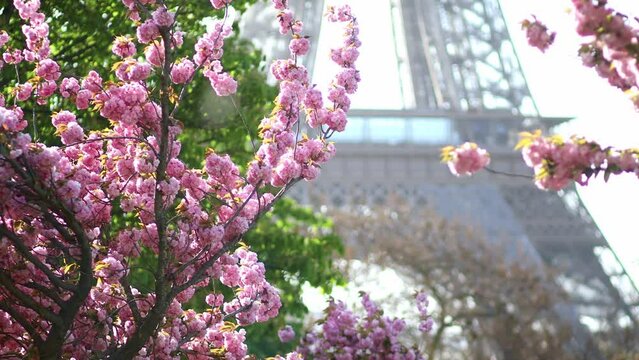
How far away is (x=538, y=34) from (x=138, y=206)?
344 centimetres

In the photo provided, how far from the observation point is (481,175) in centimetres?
3803

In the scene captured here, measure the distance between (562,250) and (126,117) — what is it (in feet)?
102

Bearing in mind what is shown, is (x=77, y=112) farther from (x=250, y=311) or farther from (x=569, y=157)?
(x=569, y=157)

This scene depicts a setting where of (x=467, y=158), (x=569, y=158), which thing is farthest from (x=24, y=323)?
(x=569, y=158)

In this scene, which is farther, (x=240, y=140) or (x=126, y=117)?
(x=240, y=140)

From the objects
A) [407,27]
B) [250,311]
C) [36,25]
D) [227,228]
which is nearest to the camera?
[227,228]

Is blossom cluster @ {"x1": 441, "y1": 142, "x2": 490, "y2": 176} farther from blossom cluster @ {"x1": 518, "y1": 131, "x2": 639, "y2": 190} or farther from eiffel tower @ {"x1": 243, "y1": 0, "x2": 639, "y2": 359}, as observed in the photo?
eiffel tower @ {"x1": 243, "y1": 0, "x2": 639, "y2": 359}

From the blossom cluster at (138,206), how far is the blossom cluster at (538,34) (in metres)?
2.42

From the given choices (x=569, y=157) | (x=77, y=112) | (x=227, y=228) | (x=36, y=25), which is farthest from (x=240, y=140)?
(x=569, y=157)

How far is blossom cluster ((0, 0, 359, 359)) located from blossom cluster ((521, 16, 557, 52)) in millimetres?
2415

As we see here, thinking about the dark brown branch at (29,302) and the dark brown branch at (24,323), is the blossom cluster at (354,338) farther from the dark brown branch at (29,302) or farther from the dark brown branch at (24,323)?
the dark brown branch at (29,302)

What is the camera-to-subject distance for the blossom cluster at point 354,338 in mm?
12023

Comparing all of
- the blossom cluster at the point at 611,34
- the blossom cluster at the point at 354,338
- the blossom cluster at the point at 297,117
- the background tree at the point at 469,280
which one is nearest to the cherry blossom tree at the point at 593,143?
the blossom cluster at the point at 611,34

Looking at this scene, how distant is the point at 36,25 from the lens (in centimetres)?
951
